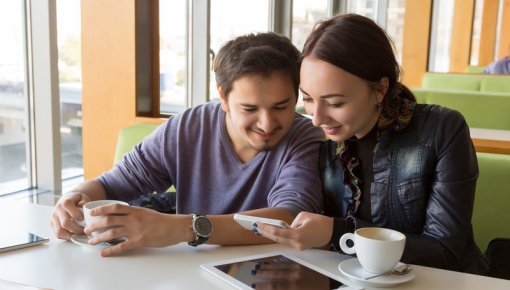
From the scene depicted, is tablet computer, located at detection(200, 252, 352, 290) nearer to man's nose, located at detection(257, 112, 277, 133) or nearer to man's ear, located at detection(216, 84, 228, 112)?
man's nose, located at detection(257, 112, 277, 133)

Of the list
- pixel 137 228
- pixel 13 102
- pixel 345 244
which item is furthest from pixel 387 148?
pixel 13 102

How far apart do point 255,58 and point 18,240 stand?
0.66m

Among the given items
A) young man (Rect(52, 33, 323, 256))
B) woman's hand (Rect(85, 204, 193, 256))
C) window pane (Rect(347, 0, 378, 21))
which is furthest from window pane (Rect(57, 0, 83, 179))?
window pane (Rect(347, 0, 378, 21))

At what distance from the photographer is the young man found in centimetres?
115

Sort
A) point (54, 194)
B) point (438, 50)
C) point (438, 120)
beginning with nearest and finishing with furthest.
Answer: point (438, 120), point (54, 194), point (438, 50)

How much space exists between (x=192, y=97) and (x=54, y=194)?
121cm

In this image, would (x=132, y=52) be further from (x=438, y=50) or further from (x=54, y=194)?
(x=438, y=50)

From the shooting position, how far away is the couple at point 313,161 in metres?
1.16

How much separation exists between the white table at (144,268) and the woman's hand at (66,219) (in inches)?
0.9

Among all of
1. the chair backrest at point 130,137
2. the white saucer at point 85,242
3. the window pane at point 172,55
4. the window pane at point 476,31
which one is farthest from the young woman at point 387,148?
the window pane at point 476,31

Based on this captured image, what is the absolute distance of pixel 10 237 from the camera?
1166 mm

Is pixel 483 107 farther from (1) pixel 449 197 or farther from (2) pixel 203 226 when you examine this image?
(2) pixel 203 226

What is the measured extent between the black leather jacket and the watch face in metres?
0.30

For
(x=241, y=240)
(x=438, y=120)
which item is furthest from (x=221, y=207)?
(x=438, y=120)
